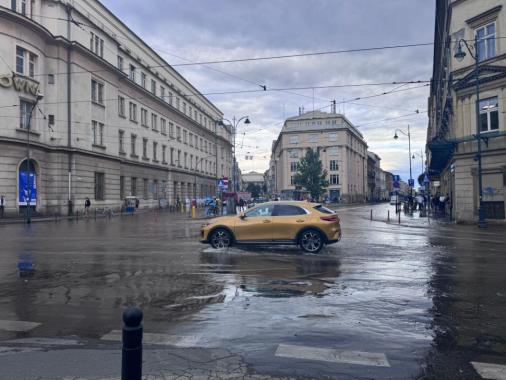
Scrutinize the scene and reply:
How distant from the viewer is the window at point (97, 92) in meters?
42.3

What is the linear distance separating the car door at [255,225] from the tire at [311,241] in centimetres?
100

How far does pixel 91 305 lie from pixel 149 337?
2.03 m

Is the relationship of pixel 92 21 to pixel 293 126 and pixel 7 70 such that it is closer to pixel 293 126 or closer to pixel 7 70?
pixel 7 70

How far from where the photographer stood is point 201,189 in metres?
79.2

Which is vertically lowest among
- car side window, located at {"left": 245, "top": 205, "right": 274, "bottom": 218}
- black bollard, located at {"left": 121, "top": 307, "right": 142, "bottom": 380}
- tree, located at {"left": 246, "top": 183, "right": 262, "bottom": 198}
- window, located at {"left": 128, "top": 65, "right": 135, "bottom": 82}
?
black bollard, located at {"left": 121, "top": 307, "right": 142, "bottom": 380}

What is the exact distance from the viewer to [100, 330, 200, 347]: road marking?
15.6ft

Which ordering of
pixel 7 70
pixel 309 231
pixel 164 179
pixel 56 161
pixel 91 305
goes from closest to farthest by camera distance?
pixel 91 305 → pixel 309 231 → pixel 7 70 → pixel 56 161 → pixel 164 179

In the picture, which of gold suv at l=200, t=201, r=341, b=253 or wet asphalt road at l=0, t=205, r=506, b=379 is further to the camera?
gold suv at l=200, t=201, r=341, b=253

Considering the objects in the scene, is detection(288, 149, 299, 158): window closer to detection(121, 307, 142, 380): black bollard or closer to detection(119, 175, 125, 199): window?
detection(119, 175, 125, 199): window

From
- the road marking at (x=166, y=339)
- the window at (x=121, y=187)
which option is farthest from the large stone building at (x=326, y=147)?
the road marking at (x=166, y=339)

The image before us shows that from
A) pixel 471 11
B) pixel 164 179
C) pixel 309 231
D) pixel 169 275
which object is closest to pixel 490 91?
pixel 471 11

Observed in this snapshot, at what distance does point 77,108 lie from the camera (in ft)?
128

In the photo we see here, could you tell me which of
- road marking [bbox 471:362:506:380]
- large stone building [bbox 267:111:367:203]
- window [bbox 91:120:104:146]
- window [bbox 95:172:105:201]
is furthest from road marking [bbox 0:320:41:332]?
large stone building [bbox 267:111:367:203]

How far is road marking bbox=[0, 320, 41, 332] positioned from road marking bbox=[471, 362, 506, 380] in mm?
5231
